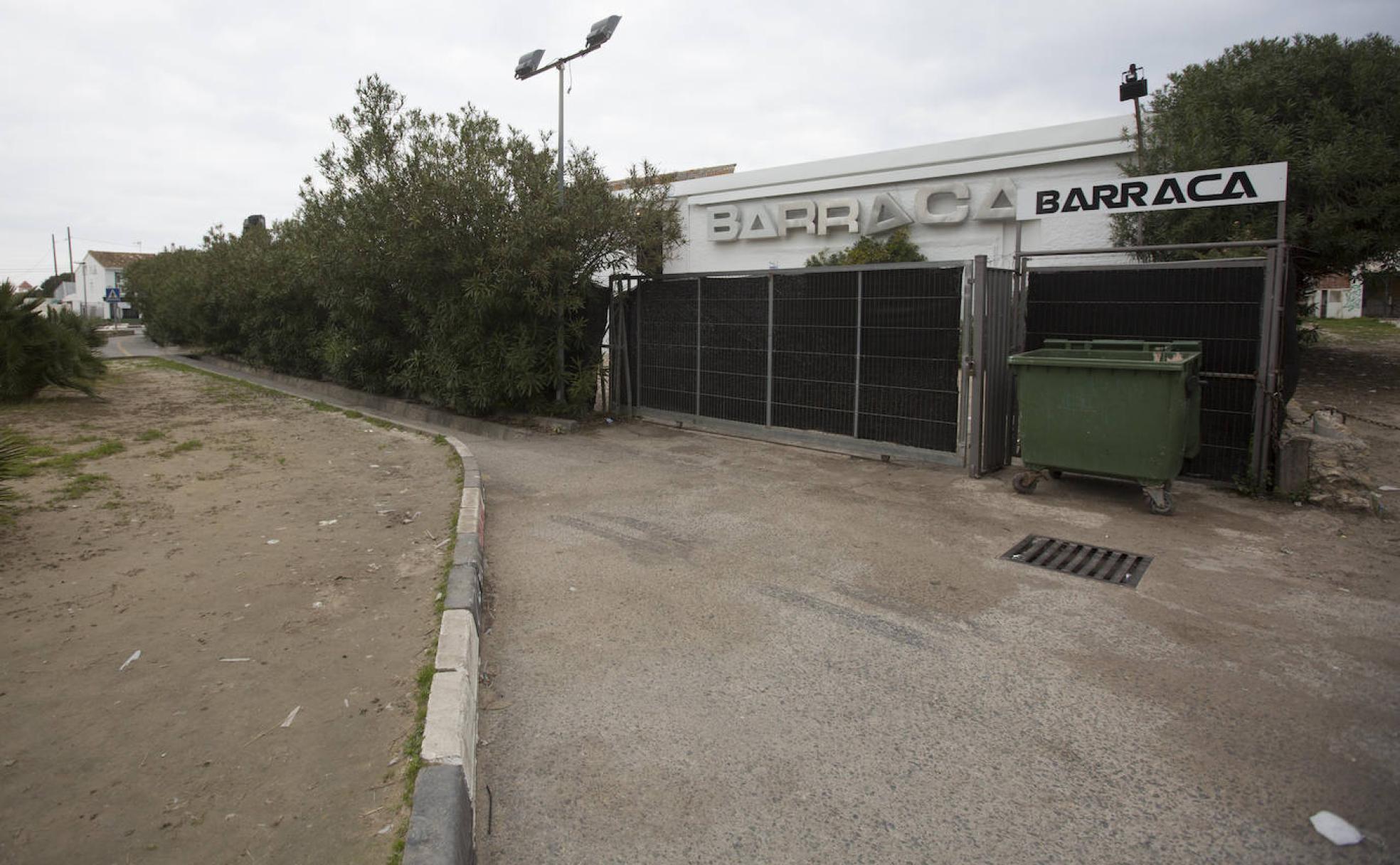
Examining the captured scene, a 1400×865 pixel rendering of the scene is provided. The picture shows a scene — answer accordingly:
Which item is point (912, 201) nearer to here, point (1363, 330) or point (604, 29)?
point (604, 29)

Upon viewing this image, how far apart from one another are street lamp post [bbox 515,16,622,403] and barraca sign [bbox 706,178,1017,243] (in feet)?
27.7

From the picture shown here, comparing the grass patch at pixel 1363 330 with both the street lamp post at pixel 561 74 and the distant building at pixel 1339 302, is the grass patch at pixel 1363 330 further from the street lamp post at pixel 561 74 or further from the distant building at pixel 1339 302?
the street lamp post at pixel 561 74

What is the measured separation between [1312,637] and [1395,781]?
1528mm

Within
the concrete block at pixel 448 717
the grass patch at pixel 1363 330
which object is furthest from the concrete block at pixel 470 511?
the grass patch at pixel 1363 330

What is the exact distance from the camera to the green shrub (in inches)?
524

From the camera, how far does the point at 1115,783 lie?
312cm

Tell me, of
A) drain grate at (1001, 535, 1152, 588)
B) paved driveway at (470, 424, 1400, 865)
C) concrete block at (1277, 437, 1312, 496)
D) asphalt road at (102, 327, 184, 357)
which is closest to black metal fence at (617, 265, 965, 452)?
paved driveway at (470, 424, 1400, 865)

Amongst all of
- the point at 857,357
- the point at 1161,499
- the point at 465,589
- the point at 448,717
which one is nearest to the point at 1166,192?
the point at 1161,499

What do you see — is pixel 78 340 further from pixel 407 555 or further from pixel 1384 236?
pixel 1384 236

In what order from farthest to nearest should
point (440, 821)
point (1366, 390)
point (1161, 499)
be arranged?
point (1366, 390) → point (1161, 499) → point (440, 821)

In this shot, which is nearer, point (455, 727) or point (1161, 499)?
point (455, 727)

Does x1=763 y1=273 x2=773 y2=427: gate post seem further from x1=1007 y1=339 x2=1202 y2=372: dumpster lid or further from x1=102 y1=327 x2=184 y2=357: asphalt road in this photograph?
x1=102 y1=327 x2=184 y2=357: asphalt road

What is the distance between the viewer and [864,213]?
1956 centimetres

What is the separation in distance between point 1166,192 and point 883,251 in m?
11.4
